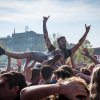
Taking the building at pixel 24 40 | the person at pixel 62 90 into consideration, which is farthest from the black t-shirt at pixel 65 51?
the building at pixel 24 40

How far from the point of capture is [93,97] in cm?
313

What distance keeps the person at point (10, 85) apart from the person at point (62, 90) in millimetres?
1058

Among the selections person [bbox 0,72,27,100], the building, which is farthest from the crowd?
the building

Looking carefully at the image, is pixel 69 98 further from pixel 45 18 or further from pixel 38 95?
pixel 45 18

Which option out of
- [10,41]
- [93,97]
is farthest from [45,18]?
[10,41]

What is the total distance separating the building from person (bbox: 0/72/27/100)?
4770 inches

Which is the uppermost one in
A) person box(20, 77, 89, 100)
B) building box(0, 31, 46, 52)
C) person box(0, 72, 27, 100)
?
person box(20, 77, 89, 100)

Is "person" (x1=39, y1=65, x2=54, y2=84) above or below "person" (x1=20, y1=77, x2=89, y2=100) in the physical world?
below

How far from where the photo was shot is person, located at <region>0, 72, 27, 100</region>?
149 inches

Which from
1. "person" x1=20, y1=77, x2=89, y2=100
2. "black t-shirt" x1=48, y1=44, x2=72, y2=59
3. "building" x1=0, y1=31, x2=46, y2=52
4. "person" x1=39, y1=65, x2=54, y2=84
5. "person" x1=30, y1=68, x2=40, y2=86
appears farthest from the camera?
"building" x1=0, y1=31, x2=46, y2=52

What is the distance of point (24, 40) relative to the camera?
428ft

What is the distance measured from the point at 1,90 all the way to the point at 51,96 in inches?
43.8

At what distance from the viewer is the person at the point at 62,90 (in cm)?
260

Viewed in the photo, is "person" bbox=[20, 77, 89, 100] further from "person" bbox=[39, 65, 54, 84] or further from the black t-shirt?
the black t-shirt
